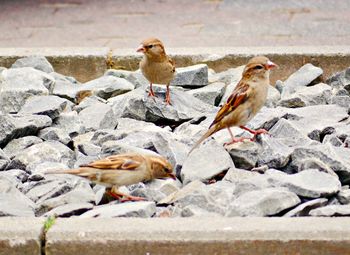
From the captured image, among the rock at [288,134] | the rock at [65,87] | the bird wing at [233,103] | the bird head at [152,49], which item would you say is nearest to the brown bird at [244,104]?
the bird wing at [233,103]

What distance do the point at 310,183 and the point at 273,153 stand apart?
53 cm

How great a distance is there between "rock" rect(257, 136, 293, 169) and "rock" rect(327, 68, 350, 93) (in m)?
1.69

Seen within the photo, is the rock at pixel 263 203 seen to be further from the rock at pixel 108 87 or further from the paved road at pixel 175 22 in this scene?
the paved road at pixel 175 22

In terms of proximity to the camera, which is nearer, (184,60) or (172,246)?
(172,246)

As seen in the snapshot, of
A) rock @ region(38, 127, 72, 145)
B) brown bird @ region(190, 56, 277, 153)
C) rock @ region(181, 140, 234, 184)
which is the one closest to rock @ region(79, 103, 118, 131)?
rock @ region(38, 127, 72, 145)

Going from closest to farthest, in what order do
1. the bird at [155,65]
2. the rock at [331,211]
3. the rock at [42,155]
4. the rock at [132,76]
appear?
the rock at [331,211] → the rock at [42,155] → the bird at [155,65] → the rock at [132,76]

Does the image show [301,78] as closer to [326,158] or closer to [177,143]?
[177,143]

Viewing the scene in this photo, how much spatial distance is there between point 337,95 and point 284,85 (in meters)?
0.51

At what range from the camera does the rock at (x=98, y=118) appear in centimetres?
684

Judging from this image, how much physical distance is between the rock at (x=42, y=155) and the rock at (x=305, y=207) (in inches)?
64.5

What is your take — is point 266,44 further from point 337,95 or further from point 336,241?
point 336,241

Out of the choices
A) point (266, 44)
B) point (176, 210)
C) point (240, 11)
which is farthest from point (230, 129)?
point (240, 11)

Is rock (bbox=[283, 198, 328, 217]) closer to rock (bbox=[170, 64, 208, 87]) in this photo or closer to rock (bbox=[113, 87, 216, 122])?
rock (bbox=[113, 87, 216, 122])

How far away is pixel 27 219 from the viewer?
4938 mm
